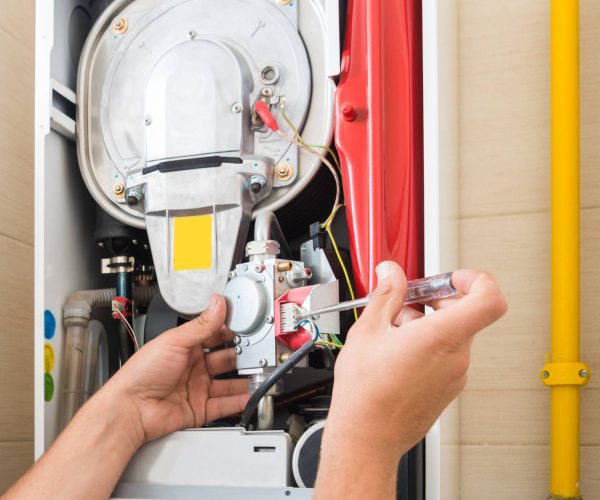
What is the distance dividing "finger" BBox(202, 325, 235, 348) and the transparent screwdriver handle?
0.39 m

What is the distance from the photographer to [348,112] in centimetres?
103

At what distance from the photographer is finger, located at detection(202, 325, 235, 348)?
109cm

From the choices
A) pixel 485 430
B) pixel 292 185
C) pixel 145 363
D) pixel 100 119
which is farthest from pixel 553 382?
pixel 100 119

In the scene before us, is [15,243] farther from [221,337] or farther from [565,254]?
[565,254]

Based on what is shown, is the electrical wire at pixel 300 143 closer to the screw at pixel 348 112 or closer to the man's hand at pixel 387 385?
the screw at pixel 348 112

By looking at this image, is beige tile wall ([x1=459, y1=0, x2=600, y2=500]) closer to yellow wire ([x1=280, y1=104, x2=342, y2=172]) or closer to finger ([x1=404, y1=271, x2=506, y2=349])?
yellow wire ([x1=280, y1=104, x2=342, y2=172])

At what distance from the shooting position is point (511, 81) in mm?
1368

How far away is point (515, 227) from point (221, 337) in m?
0.61

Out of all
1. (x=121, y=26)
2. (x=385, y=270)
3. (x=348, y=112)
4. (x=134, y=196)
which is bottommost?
(x=385, y=270)

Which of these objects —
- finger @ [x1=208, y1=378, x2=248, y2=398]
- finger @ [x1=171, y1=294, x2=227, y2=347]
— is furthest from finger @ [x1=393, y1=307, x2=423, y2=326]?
finger @ [x1=208, y1=378, x2=248, y2=398]

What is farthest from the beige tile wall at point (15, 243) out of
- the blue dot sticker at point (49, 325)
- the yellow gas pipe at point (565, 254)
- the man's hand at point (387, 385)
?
the yellow gas pipe at point (565, 254)

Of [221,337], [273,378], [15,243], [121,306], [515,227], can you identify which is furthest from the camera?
[15,243]

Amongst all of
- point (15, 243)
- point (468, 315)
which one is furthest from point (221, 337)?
point (15, 243)

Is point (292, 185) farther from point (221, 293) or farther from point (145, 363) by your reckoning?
point (145, 363)
